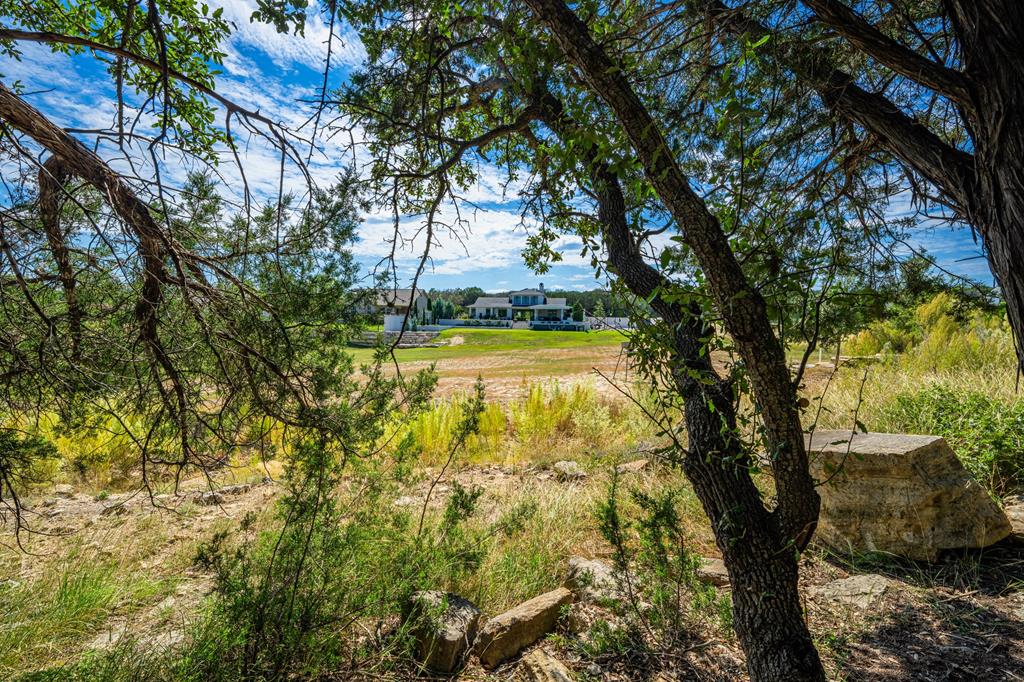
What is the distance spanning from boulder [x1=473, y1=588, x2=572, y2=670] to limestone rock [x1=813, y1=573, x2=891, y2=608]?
1.61 metres

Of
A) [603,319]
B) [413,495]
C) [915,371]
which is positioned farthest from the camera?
[915,371]

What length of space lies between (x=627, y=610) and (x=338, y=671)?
4.95 ft

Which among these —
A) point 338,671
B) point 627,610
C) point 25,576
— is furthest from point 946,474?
point 25,576

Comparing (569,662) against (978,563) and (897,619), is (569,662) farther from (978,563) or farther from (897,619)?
(978,563)

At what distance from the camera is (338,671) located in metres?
1.93

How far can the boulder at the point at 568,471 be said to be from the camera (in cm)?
484

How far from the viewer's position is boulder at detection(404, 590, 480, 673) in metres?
2.10

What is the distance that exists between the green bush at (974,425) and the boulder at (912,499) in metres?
0.86

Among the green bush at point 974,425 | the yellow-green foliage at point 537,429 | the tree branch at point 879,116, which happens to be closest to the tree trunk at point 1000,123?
the tree branch at point 879,116

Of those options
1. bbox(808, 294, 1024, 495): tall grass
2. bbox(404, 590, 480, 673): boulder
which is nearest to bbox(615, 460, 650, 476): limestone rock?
bbox(808, 294, 1024, 495): tall grass

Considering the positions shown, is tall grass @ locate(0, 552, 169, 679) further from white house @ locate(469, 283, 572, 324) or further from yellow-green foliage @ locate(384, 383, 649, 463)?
white house @ locate(469, 283, 572, 324)

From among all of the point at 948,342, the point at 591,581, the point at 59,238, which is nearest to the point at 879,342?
the point at 948,342

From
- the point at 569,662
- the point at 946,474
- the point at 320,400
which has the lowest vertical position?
the point at 569,662

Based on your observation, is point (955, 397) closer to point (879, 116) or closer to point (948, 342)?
point (948, 342)
